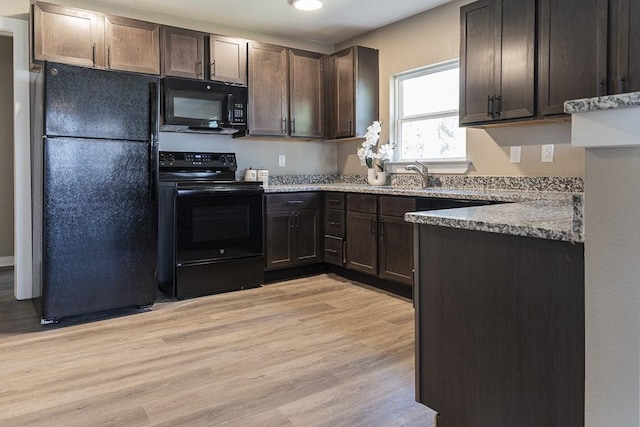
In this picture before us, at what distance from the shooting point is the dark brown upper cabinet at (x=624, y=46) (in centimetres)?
238

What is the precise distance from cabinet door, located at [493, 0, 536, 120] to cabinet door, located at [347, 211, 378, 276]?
1.32 m

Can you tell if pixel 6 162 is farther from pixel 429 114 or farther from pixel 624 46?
pixel 624 46

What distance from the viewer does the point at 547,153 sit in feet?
10.4

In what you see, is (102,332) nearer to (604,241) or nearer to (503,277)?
(503,277)

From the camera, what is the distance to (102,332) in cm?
284

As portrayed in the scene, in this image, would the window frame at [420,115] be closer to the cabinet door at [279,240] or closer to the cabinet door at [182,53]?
the cabinet door at [279,240]

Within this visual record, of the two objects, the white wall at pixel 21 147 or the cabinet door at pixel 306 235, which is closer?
the white wall at pixel 21 147

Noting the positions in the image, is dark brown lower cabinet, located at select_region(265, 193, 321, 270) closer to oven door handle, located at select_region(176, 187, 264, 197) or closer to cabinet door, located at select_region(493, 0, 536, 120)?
oven door handle, located at select_region(176, 187, 264, 197)

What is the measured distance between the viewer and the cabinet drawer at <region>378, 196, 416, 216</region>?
134 inches

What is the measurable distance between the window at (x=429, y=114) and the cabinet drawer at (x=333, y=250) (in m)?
1.00

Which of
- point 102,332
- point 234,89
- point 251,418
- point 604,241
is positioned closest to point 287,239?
point 234,89

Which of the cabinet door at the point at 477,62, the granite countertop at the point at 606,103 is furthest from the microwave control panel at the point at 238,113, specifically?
the granite countertop at the point at 606,103

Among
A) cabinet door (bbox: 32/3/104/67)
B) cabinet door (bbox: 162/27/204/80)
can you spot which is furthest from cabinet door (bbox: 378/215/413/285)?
cabinet door (bbox: 32/3/104/67)

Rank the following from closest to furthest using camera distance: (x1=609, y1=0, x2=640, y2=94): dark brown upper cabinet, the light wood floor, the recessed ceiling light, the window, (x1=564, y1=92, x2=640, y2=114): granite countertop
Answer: (x1=564, y1=92, x2=640, y2=114): granite countertop
the light wood floor
(x1=609, y1=0, x2=640, y2=94): dark brown upper cabinet
the recessed ceiling light
the window
